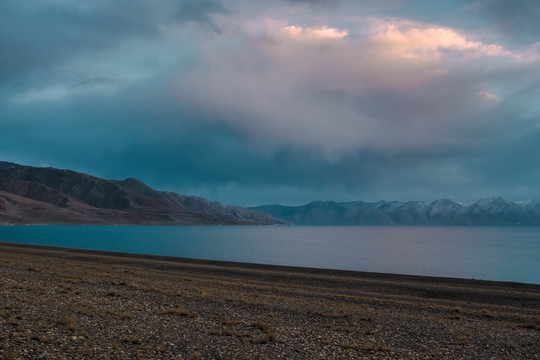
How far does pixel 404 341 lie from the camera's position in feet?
48.0

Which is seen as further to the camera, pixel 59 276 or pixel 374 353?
pixel 59 276

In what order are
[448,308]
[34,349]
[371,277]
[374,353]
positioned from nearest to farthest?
[34,349] < [374,353] < [448,308] < [371,277]

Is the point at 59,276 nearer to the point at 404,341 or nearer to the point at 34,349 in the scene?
the point at 34,349

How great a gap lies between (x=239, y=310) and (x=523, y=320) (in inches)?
643

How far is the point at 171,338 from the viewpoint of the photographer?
1287 centimetres

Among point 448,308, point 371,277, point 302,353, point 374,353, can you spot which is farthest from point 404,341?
point 371,277

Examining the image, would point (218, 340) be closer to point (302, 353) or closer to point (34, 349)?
point (302, 353)

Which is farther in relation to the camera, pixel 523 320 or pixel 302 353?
pixel 523 320

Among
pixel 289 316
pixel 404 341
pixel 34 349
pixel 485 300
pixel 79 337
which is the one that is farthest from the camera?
pixel 485 300

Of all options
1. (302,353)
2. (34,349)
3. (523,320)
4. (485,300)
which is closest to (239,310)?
(302,353)

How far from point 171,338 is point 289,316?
699 centimetres

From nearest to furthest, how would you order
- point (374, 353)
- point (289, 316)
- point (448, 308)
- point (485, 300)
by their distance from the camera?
point (374, 353) → point (289, 316) → point (448, 308) → point (485, 300)

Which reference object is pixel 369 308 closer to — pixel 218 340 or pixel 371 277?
pixel 218 340

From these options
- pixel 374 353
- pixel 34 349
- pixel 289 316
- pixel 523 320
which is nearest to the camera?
pixel 34 349
